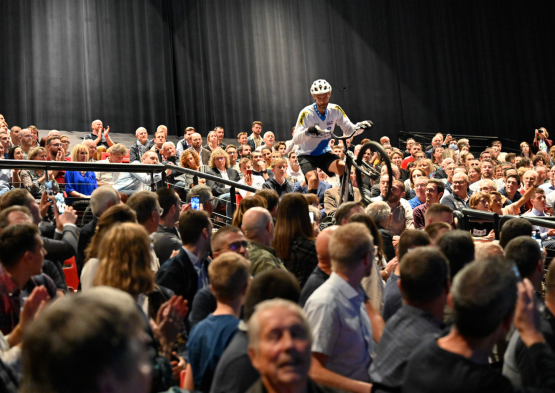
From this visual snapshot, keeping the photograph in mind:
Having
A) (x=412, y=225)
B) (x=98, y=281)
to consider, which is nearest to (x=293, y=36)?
(x=412, y=225)

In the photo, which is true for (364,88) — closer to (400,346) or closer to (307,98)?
(307,98)

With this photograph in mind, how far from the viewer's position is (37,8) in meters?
13.4

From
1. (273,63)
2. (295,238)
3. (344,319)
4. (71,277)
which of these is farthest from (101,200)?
(273,63)

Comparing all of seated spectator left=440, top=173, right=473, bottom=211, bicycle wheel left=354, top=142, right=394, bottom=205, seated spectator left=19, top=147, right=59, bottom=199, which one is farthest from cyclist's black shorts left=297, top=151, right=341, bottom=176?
seated spectator left=19, top=147, right=59, bottom=199

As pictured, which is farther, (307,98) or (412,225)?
(307,98)

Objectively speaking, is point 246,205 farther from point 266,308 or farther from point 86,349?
point 86,349

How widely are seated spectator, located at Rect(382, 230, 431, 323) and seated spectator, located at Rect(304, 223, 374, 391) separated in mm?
295

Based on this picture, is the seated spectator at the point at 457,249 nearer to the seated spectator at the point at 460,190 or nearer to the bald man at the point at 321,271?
the bald man at the point at 321,271

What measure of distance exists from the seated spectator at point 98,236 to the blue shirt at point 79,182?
3157 mm

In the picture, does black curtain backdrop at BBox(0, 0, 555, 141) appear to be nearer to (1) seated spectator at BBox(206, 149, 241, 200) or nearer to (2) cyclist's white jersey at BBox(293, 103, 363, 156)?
(1) seated spectator at BBox(206, 149, 241, 200)

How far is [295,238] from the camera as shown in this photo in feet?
12.9

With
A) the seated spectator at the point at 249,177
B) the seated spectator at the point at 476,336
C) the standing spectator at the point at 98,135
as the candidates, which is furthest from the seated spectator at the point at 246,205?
the standing spectator at the point at 98,135

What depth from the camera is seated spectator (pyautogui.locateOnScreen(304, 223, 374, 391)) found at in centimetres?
250

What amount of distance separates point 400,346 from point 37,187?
16.4ft
